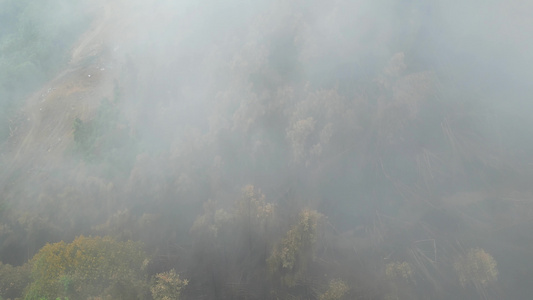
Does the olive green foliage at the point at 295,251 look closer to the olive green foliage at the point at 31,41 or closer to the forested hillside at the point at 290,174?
the forested hillside at the point at 290,174

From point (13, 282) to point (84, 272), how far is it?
629 cm

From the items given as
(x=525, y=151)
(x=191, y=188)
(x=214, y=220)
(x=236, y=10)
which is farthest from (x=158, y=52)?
(x=525, y=151)

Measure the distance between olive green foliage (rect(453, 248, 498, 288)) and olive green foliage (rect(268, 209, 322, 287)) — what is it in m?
9.20

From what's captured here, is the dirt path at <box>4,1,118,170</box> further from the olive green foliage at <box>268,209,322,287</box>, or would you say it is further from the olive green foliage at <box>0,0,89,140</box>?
the olive green foliage at <box>268,209,322,287</box>

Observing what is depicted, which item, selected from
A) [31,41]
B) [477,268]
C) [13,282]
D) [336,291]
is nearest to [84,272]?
[13,282]

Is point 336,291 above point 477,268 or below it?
below

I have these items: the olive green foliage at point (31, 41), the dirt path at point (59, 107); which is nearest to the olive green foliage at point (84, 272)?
the dirt path at point (59, 107)

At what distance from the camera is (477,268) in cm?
1792

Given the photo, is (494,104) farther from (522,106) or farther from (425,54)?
(425,54)

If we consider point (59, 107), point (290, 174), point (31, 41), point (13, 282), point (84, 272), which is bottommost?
point (13, 282)

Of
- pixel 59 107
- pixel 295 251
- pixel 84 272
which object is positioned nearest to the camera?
pixel 84 272

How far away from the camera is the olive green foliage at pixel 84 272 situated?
59.7 ft

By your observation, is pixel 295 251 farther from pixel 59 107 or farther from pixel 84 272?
pixel 59 107

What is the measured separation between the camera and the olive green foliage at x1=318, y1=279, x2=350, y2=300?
18.1 meters
